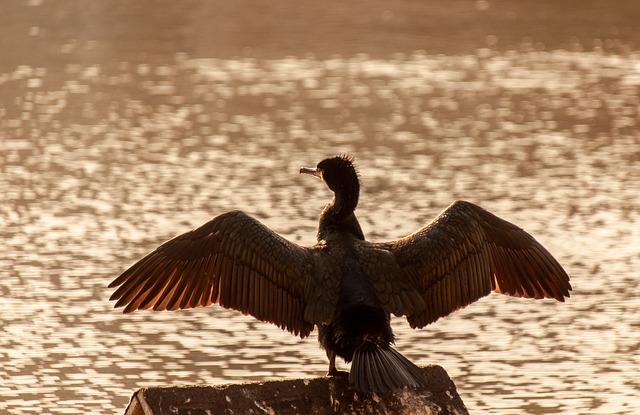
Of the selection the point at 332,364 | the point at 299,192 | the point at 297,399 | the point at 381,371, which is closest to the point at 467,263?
the point at 332,364

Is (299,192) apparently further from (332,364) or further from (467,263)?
(332,364)

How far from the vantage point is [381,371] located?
5852 millimetres

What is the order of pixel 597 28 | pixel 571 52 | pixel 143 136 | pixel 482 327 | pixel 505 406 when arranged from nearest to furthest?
pixel 505 406 < pixel 482 327 < pixel 143 136 < pixel 571 52 < pixel 597 28

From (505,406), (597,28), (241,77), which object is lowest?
(505,406)

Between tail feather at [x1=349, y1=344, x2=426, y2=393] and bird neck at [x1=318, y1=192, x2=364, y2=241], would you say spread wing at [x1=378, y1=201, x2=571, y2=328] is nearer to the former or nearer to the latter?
bird neck at [x1=318, y1=192, x2=364, y2=241]

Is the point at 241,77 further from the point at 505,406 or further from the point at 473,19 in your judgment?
the point at 505,406

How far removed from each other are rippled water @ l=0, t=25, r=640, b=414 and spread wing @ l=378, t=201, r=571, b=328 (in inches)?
84.0

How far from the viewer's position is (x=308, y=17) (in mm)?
26422

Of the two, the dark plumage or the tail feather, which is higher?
the dark plumage

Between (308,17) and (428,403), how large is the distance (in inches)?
Answer: 820

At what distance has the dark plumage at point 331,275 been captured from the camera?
20.4 feet

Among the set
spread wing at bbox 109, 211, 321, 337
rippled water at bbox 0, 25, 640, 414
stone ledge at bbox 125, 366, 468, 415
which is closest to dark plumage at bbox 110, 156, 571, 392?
spread wing at bbox 109, 211, 321, 337

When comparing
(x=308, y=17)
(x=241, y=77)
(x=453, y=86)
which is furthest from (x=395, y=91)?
(x=308, y=17)

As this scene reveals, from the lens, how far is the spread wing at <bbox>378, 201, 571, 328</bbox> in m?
6.49
